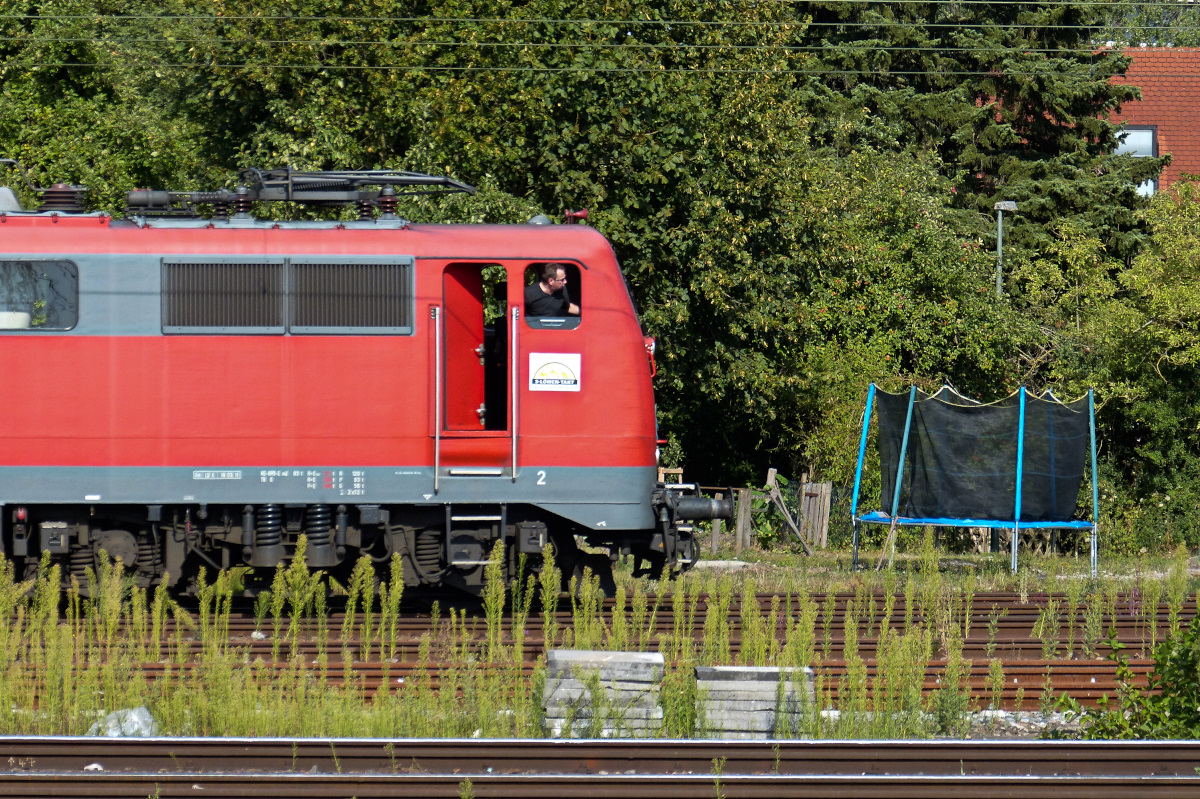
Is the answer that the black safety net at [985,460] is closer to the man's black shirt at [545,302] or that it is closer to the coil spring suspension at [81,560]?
the man's black shirt at [545,302]

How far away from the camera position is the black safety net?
1603cm

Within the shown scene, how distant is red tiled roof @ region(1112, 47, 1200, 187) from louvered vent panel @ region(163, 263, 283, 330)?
109 ft

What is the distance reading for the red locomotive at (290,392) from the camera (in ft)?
39.1

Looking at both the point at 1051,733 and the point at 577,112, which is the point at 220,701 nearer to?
the point at 1051,733

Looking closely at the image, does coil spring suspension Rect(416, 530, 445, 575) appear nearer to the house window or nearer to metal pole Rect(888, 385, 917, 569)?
metal pole Rect(888, 385, 917, 569)

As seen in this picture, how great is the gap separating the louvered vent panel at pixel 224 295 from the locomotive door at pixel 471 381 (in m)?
1.54

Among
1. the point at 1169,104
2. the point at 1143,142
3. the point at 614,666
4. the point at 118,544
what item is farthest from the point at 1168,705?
the point at 1169,104

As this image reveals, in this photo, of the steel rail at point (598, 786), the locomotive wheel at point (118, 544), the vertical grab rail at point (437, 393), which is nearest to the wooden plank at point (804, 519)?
the vertical grab rail at point (437, 393)

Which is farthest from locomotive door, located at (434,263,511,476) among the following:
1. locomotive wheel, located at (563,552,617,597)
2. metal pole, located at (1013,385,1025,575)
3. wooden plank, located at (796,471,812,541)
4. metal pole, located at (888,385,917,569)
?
wooden plank, located at (796,471,812,541)

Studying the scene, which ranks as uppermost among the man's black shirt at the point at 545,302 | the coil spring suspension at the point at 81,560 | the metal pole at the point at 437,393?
the man's black shirt at the point at 545,302

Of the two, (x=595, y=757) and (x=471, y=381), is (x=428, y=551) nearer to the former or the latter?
(x=471, y=381)

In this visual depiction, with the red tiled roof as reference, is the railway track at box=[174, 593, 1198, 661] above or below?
below

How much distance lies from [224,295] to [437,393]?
2130mm

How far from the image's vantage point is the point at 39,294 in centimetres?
1198
